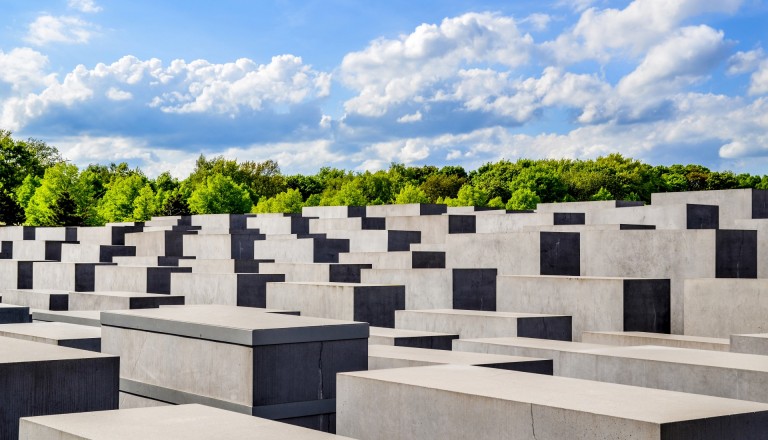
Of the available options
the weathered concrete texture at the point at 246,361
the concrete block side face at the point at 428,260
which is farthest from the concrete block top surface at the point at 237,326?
the concrete block side face at the point at 428,260

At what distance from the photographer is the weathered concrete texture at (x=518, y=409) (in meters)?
5.82

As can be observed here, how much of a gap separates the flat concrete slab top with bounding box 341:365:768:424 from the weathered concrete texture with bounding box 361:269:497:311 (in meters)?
8.87

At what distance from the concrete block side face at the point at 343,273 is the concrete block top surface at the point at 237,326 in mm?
9464

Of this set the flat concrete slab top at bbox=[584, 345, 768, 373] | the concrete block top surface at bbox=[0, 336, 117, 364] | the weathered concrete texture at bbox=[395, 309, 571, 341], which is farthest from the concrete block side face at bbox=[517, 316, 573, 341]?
the concrete block top surface at bbox=[0, 336, 117, 364]

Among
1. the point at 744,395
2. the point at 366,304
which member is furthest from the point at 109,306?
the point at 744,395

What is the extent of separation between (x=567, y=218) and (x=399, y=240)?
462cm

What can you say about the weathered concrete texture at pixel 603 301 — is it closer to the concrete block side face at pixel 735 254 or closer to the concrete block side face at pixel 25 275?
the concrete block side face at pixel 735 254

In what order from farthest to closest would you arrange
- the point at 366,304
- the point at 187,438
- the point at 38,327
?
1. the point at 366,304
2. the point at 38,327
3. the point at 187,438

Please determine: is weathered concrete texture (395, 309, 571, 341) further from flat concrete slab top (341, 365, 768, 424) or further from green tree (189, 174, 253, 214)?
→ green tree (189, 174, 253, 214)

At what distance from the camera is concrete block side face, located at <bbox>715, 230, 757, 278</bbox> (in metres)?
15.1

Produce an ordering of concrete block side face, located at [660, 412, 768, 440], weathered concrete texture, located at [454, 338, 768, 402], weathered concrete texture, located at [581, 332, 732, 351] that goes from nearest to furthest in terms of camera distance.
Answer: concrete block side face, located at [660, 412, 768, 440] → weathered concrete texture, located at [454, 338, 768, 402] → weathered concrete texture, located at [581, 332, 732, 351]

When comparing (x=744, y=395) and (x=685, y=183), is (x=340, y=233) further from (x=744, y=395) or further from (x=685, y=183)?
(x=685, y=183)

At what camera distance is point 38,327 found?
1159 cm

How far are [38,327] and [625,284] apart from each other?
8986 millimetres
